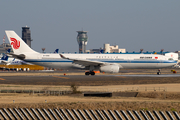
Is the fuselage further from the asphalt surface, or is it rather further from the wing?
the asphalt surface

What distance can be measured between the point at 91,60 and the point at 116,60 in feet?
17.6

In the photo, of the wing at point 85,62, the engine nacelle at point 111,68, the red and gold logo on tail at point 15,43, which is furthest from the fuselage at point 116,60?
the red and gold logo on tail at point 15,43

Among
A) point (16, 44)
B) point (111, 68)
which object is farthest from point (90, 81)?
point (16, 44)

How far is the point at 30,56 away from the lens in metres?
65.4

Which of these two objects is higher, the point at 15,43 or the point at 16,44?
the point at 15,43

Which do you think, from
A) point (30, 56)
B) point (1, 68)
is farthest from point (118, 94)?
point (1, 68)

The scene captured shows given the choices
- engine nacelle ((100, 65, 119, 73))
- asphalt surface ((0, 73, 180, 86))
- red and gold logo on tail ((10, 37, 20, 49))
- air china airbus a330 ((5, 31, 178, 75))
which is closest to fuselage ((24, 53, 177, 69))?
air china airbus a330 ((5, 31, 178, 75))

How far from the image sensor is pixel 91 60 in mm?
65438

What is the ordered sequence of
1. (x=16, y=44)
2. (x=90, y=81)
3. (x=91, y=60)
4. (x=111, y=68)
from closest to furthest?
(x=90, y=81) → (x=111, y=68) → (x=91, y=60) → (x=16, y=44)

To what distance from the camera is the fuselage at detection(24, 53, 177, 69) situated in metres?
64.6

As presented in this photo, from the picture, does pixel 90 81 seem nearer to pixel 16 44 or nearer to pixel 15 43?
pixel 16 44

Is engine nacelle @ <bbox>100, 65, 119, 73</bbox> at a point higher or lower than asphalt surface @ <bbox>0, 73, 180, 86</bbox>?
higher

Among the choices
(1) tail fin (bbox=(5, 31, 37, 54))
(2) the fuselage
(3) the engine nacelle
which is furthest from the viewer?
(1) tail fin (bbox=(5, 31, 37, 54))

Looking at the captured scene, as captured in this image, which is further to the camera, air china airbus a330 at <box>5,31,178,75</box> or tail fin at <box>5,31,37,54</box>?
tail fin at <box>5,31,37,54</box>
